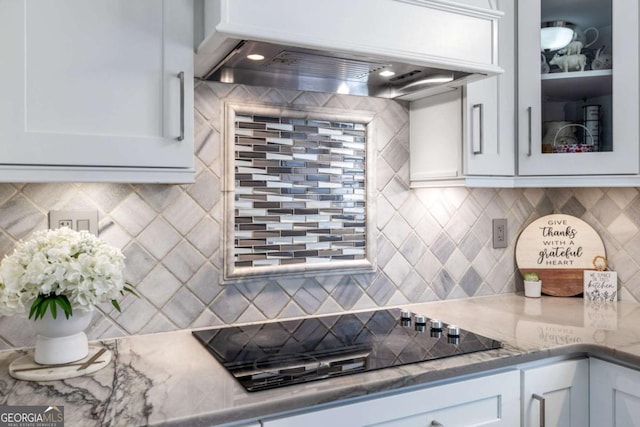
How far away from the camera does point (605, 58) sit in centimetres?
174

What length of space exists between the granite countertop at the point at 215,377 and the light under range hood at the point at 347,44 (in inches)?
31.3

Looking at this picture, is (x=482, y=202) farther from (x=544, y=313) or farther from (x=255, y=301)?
(x=255, y=301)

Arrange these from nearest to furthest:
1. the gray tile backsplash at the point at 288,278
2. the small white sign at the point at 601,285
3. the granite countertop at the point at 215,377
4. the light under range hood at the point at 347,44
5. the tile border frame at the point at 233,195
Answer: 1. the granite countertop at the point at 215,377
2. the light under range hood at the point at 347,44
3. the gray tile backsplash at the point at 288,278
4. the tile border frame at the point at 233,195
5. the small white sign at the point at 601,285

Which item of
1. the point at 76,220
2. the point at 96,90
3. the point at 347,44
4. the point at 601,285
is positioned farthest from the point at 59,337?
the point at 601,285

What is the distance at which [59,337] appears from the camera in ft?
3.94

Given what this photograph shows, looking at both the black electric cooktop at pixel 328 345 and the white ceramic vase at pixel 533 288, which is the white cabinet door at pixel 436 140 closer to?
the black electric cooktop at pixel 328 345

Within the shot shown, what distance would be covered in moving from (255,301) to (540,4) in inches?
56.2

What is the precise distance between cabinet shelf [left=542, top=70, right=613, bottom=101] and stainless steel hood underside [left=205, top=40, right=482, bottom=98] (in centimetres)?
41

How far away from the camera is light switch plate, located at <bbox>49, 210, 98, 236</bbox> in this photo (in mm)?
1387

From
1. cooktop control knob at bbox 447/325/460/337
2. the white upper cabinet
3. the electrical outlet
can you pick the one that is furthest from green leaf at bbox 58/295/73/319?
the electrical outlet

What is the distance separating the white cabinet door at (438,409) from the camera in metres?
1.08

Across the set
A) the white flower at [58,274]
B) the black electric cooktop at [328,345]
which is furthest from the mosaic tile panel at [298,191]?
the white flower at [58,274]

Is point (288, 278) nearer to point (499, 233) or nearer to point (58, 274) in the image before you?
point (58, 274)

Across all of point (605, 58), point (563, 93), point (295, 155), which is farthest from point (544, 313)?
point (295, 155)
